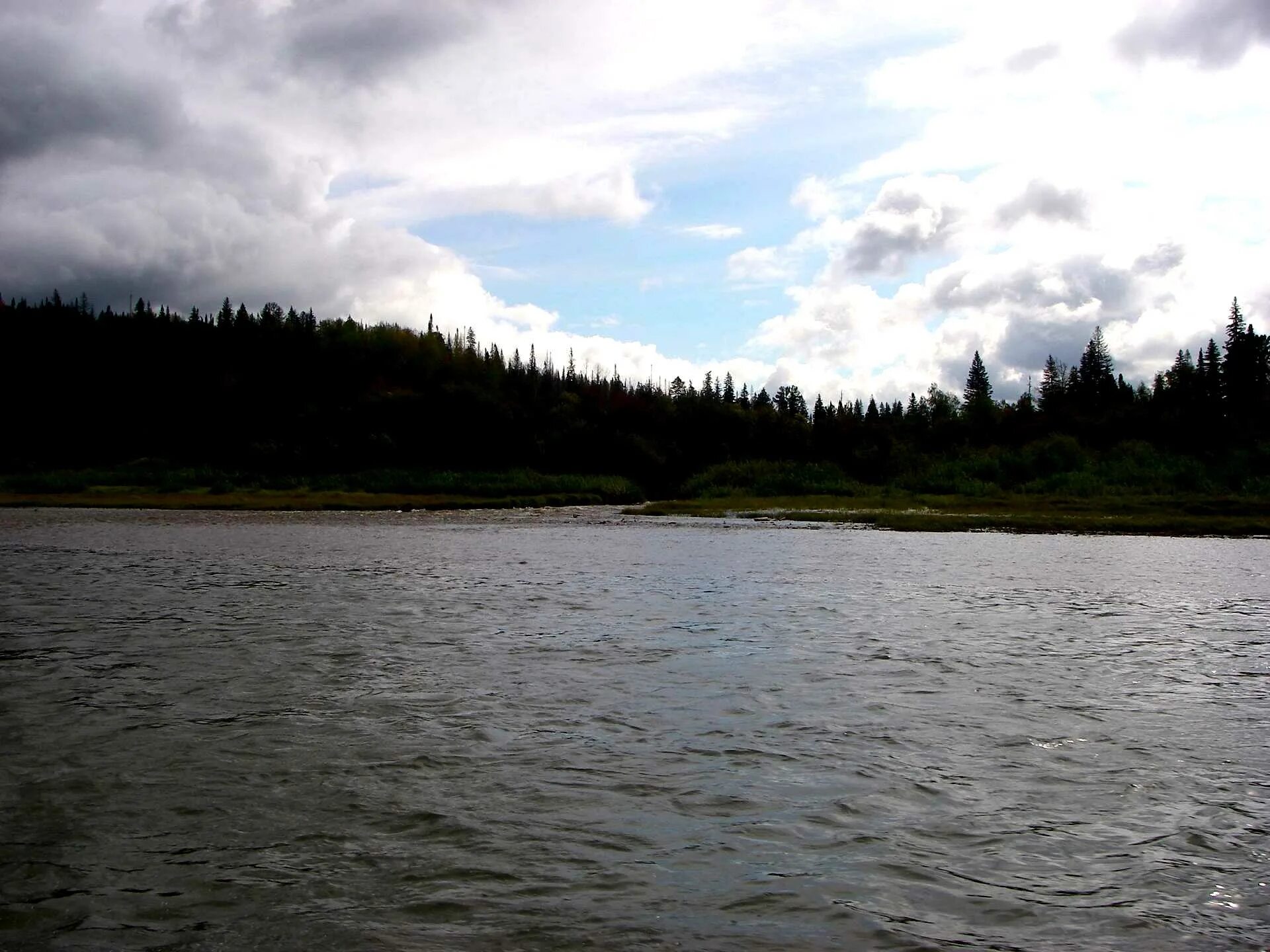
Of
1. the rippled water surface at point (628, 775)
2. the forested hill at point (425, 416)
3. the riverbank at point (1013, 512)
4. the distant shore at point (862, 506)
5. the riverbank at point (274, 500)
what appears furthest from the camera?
the forested hill at point (425, 416)

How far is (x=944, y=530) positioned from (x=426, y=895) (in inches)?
2193

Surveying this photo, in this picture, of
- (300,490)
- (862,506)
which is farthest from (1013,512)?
(300,490)

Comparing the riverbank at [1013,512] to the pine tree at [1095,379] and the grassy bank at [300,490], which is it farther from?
the pine tree at [1095,379]

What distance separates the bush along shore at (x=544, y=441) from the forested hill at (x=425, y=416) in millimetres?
430

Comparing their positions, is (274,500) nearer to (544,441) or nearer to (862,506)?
(862,506)

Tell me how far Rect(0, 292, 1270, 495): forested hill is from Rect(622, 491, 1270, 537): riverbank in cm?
3097

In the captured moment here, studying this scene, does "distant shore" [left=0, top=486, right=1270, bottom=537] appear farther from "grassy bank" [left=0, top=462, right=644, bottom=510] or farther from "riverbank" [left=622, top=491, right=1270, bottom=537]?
"grassy bank" [left=0, top=462, right=644, bottom=510]

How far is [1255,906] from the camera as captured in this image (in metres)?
7.72

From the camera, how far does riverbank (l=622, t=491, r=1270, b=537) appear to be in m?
61.0

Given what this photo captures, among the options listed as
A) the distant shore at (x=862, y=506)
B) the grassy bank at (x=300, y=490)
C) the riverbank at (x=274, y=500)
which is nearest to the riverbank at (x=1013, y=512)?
the distant shore at (x=862, y=506)

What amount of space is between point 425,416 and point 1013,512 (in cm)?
11104

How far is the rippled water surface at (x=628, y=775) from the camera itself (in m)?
7.49

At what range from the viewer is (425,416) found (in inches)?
6452

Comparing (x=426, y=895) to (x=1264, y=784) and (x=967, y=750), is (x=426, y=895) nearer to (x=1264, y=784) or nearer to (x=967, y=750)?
(x=967, y=750)
